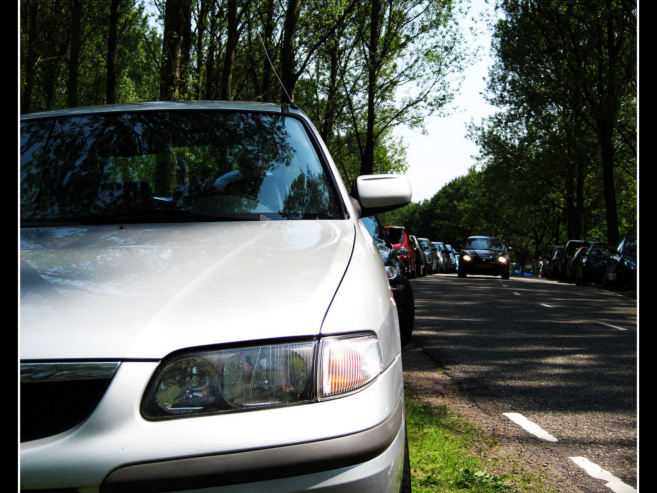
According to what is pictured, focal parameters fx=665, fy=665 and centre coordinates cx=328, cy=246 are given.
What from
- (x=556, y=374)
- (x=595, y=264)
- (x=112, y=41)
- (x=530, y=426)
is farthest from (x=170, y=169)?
(x=595, y=264)

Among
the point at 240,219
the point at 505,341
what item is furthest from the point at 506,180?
the point at 240,219

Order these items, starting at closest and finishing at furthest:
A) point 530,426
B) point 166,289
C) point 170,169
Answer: point 166,289 → point 170,169 → point 530,426

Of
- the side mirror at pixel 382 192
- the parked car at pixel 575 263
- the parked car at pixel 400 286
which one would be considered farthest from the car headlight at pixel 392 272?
the parked car at pixel 575 263

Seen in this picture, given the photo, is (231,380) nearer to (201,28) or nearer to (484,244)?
(201,28)

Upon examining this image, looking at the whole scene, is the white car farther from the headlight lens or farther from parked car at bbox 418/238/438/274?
parked car at bbox 418/238/438/274

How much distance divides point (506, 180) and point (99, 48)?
22.7m

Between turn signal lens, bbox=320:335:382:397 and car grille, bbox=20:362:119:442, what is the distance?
21.2 inches

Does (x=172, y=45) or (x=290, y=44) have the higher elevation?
(x=290, y=44)

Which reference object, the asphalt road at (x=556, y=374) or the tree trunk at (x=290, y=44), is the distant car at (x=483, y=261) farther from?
the asphalt road at (x=556, y=374)

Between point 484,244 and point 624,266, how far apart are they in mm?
8698

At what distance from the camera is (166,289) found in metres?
1.86

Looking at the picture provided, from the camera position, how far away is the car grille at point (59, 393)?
5.29ft

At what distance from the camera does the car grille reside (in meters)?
1.61

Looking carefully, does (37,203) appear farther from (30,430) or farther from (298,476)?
(298,476)
